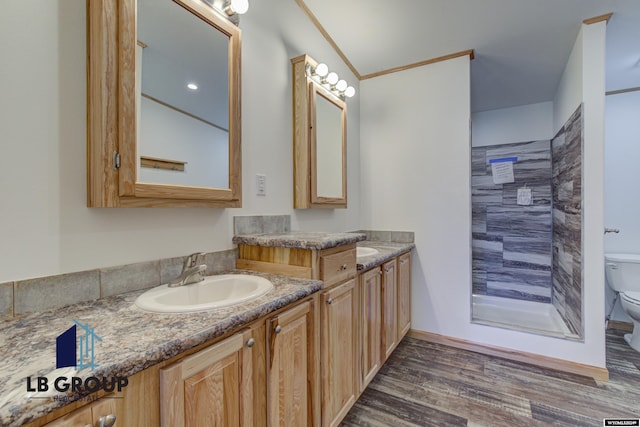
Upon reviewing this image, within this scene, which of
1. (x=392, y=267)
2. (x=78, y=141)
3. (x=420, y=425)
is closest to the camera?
(x=78, y=141)

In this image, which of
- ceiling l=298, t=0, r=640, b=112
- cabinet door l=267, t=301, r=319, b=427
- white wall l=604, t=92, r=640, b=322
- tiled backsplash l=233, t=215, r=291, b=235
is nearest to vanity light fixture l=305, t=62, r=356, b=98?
ceiling l=298, t=0, r=640, b=112

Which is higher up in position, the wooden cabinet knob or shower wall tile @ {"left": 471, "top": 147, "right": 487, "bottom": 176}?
shower wall tile @ {"left": 471, "top": 147, "right": 487, "bottom": 176}

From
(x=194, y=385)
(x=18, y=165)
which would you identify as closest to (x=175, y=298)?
(x=194, y=385)

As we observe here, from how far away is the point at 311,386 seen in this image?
118cm

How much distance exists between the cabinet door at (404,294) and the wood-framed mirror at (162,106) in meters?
1.46

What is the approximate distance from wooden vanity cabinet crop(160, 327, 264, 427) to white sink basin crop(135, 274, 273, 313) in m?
0.12

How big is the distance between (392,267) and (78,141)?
6.04ft

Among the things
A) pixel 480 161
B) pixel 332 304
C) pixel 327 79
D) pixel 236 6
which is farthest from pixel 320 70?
pixel 480 161

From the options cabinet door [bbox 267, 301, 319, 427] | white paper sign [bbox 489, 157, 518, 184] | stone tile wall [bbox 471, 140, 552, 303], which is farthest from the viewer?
white paper sign [bbox 489, 157, 518, 184]

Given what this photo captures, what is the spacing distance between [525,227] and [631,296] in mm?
1068

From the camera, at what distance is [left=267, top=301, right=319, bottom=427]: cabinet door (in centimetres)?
97

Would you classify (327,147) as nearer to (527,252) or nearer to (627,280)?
(527,252)

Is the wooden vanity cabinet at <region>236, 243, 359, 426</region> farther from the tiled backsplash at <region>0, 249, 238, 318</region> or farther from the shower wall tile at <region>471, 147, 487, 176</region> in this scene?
the shower wall tile at <region>471, 147, 487, 176</region>

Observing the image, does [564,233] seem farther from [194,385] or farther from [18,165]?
[18,165]
